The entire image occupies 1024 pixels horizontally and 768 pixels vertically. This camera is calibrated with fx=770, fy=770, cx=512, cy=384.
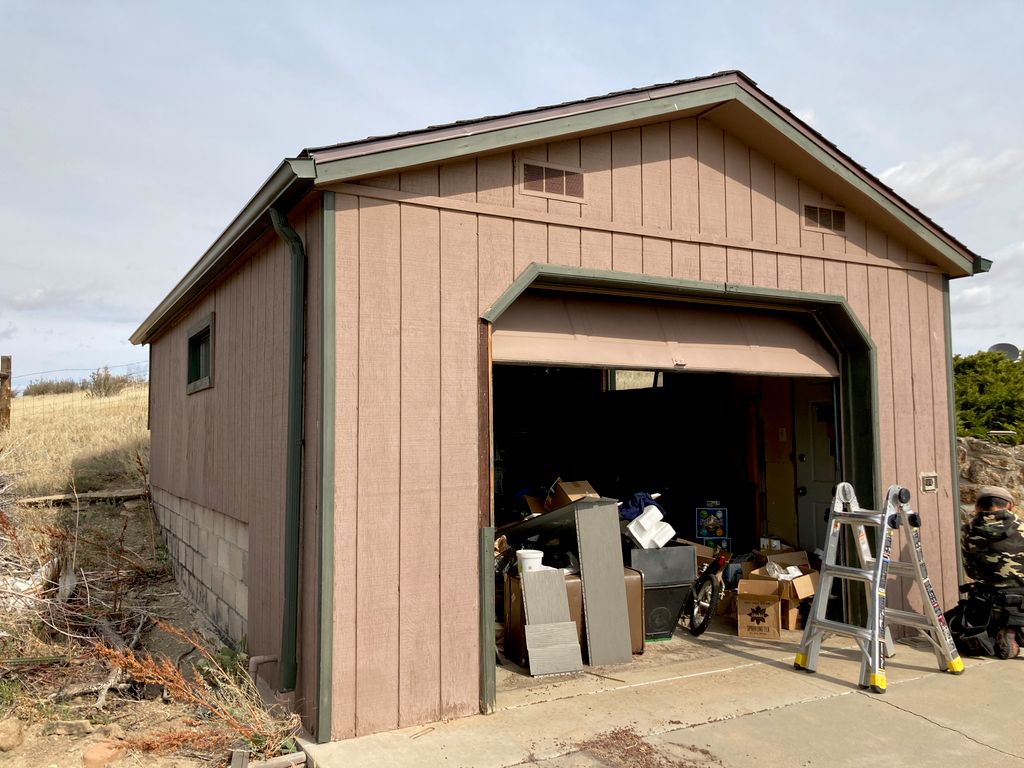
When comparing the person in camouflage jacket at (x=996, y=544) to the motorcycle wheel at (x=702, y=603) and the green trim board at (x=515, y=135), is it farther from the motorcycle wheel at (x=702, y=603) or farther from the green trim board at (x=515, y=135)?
the green trim board at (x=515, y=135)

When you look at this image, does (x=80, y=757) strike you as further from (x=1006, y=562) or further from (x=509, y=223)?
(x=1006, y=562)

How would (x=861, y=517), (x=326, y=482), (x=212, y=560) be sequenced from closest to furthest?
(x=326, y=482) → (x=861, y=517) → (x=212, y=560)

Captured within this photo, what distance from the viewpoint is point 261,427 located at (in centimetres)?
591

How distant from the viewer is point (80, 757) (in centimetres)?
461

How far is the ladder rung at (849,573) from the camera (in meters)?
5.61

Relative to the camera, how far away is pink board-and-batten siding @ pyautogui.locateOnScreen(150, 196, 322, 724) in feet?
15.7

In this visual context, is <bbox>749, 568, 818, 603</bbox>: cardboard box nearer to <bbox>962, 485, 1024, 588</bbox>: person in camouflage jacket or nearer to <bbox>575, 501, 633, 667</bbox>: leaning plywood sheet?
<bbox>962, 485, 1024, 588</bbox>: person in camouflage jacket

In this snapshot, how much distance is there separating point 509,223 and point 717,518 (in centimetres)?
575

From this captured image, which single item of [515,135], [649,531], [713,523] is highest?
[515,135]

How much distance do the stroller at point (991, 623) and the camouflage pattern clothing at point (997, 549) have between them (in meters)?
0.12

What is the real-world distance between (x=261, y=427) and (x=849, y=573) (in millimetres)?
4565

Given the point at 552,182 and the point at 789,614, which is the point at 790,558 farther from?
the point at 552,182

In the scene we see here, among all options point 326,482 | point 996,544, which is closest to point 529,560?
point 326,482

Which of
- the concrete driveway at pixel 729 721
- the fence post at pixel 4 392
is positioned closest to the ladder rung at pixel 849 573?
the concrete driveway at pixel 729 721
